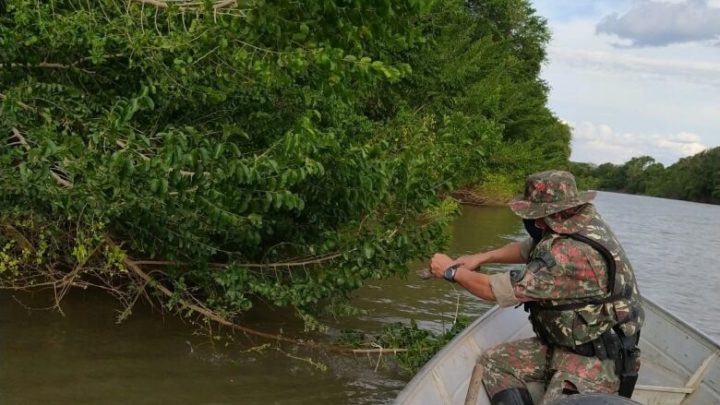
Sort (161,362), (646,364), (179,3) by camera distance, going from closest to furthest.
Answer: (179,3), (646,364), (161,362)

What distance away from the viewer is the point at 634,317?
158 inches

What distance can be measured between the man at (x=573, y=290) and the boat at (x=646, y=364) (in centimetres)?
38

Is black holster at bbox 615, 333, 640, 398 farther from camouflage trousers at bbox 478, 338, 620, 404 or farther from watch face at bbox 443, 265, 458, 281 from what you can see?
watch face at bbox 443, 265, 458, 281

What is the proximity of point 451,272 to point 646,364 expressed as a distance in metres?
2.53

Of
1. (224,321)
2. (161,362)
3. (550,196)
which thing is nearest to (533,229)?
(550,196)

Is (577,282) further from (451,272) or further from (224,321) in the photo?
(224,321)

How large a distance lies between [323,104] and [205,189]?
8.08ft

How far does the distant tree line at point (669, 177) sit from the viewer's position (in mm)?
102438

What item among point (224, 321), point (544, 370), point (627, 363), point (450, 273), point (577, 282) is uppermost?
point (577, 282)

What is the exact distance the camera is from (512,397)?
14.1ft

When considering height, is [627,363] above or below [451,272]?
below

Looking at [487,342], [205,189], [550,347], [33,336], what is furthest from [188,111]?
[550,347]

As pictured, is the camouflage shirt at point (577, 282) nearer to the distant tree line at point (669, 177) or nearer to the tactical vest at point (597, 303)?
the tactical vest at point (597, 303)

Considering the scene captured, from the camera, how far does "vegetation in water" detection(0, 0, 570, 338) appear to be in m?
4.60
